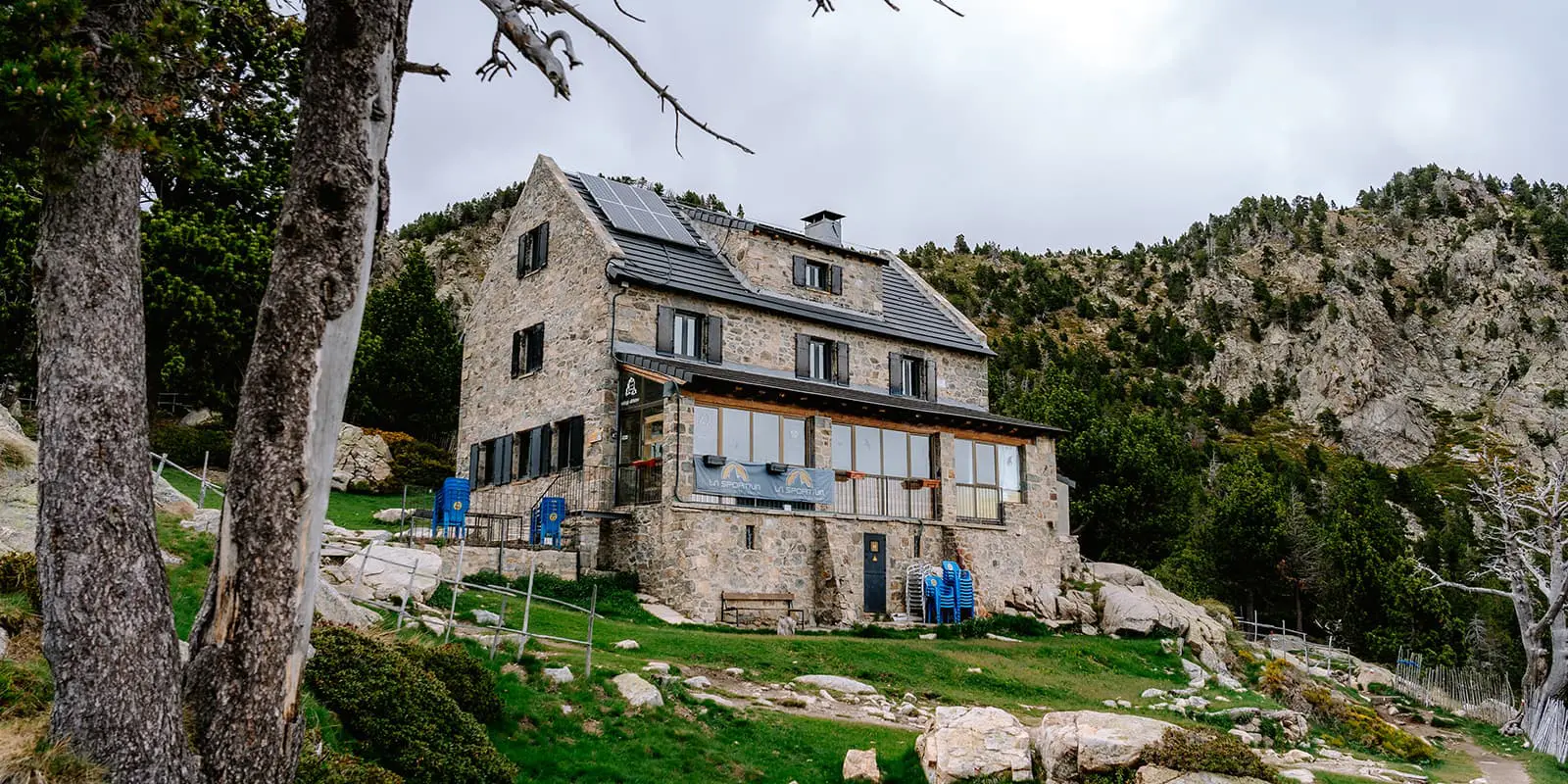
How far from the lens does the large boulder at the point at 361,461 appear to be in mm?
34062

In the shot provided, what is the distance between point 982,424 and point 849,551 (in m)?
5.78

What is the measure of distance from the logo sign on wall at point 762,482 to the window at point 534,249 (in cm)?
864

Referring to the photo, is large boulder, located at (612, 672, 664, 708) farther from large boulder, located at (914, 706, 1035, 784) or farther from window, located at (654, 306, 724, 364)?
window, located at (654, 306, 724, 364)

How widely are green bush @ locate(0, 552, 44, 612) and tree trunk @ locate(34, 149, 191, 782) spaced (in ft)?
15.0

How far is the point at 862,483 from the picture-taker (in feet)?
89.4

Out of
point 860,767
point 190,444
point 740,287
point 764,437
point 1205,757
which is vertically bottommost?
point 860,767

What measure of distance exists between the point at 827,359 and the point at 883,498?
16.0 ft

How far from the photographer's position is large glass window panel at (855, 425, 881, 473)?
27.4 metres

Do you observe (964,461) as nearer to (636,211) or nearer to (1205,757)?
(636,211)

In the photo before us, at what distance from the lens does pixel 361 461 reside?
3469cm

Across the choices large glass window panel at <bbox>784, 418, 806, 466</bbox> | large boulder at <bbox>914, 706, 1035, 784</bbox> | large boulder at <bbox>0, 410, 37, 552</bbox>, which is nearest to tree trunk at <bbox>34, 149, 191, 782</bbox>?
large boulder at <bbox>0, 410, 37, 552</bbox>

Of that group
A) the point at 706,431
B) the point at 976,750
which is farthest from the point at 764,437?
the point at 976,750

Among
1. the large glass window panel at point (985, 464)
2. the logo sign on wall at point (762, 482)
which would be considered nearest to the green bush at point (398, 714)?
the logo sign on wall at point (762, 482)

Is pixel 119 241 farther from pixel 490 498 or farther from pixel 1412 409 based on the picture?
pixel 1412 409
